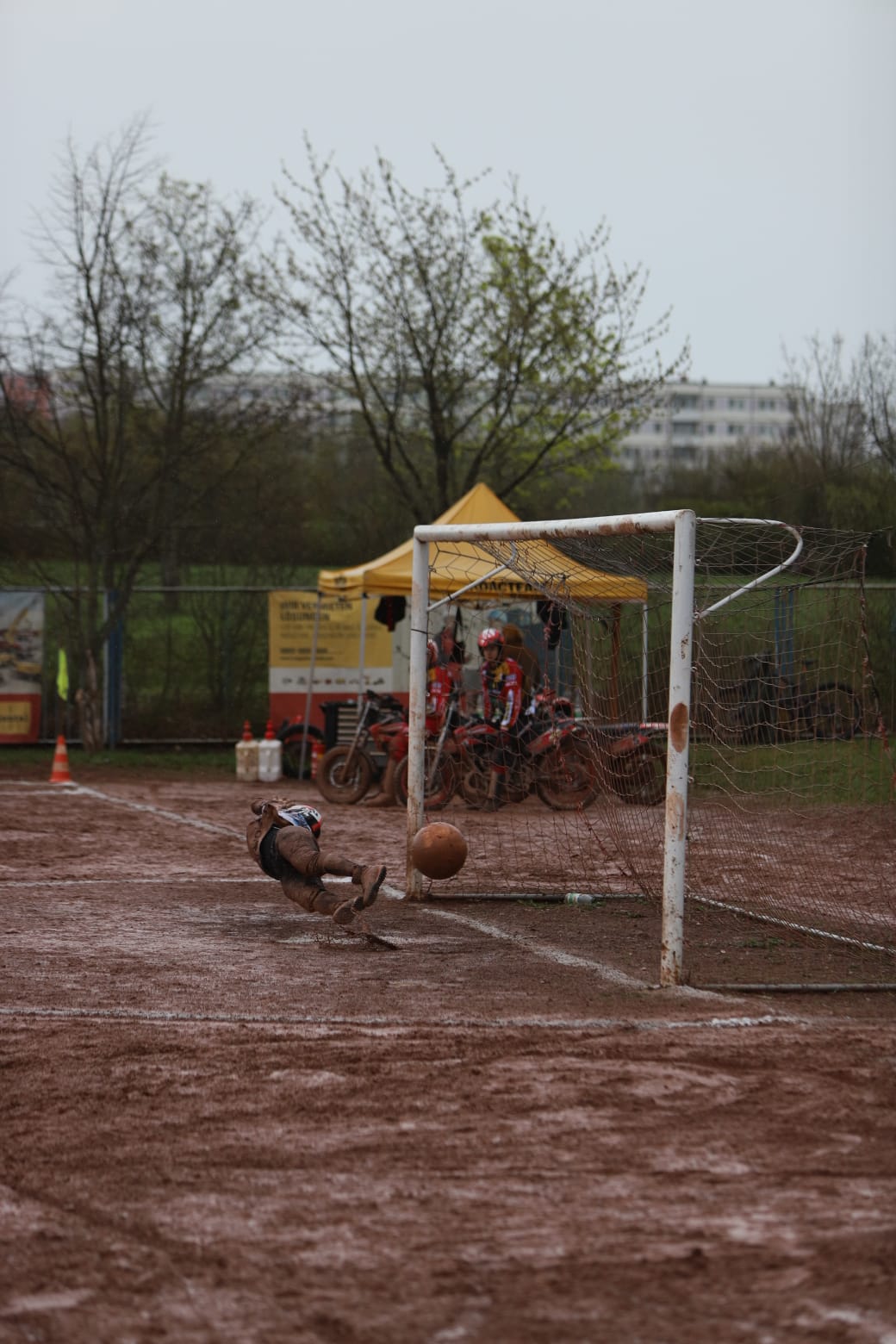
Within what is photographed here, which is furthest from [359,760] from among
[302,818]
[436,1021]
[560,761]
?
[436,1021]

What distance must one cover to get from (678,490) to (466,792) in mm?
19248

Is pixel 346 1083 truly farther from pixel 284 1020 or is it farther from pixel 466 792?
pixel 466 792

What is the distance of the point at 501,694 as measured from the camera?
1516 cm

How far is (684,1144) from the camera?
15.3 ft

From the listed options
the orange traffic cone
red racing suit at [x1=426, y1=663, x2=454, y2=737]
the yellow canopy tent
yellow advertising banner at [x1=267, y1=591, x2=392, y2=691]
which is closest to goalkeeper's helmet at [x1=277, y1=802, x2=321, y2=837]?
the yellow canopy tent

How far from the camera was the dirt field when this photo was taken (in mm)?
3572

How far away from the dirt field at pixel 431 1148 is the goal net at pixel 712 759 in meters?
0.78

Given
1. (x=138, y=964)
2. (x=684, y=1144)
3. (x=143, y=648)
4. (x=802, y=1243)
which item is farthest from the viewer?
(x=143, y=648)

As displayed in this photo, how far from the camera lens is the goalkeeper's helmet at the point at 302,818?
8.90 m

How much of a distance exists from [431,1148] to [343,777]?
39.5 ft

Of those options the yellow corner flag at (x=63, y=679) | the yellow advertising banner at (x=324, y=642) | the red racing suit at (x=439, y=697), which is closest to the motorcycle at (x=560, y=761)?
the red racing suit at (x=439, y=697)

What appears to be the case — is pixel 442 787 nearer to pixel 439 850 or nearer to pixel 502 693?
pixel 502 693

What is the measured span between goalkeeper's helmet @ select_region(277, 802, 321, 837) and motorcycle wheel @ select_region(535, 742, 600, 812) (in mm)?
4516

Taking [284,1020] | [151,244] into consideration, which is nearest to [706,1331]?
[284,1020]
